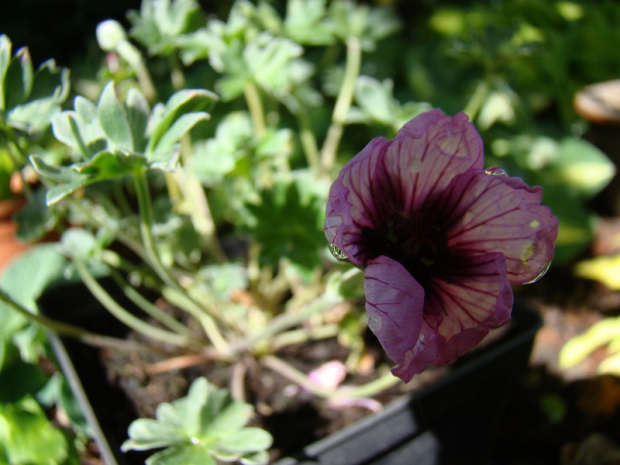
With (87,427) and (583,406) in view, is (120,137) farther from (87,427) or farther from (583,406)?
(583,406)

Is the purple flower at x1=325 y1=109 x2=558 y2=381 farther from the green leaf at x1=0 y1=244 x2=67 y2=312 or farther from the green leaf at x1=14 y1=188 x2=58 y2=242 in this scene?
the green leaf at x1=0 y1=244 x2=67 y2=312

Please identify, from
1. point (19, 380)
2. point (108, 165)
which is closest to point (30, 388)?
point (19, 380)

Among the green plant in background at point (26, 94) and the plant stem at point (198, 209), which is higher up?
the green plant in background at point (26, 94)

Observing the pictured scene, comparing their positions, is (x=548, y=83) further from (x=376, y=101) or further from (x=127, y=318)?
(x=127, y=318)

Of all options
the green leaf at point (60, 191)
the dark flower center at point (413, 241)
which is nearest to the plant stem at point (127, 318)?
the green leaf at point (60, 191)

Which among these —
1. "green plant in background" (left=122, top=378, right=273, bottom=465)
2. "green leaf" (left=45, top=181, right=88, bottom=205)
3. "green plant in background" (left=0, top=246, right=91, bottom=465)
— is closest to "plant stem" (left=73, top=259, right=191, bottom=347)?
"green plant in background" (left=0, top=246, right=91, bottom=465)

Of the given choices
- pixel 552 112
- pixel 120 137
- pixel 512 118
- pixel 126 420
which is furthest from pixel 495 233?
pixel 552 112

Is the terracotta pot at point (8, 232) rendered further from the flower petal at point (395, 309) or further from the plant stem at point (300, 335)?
the flower petal at point (395, 309)
